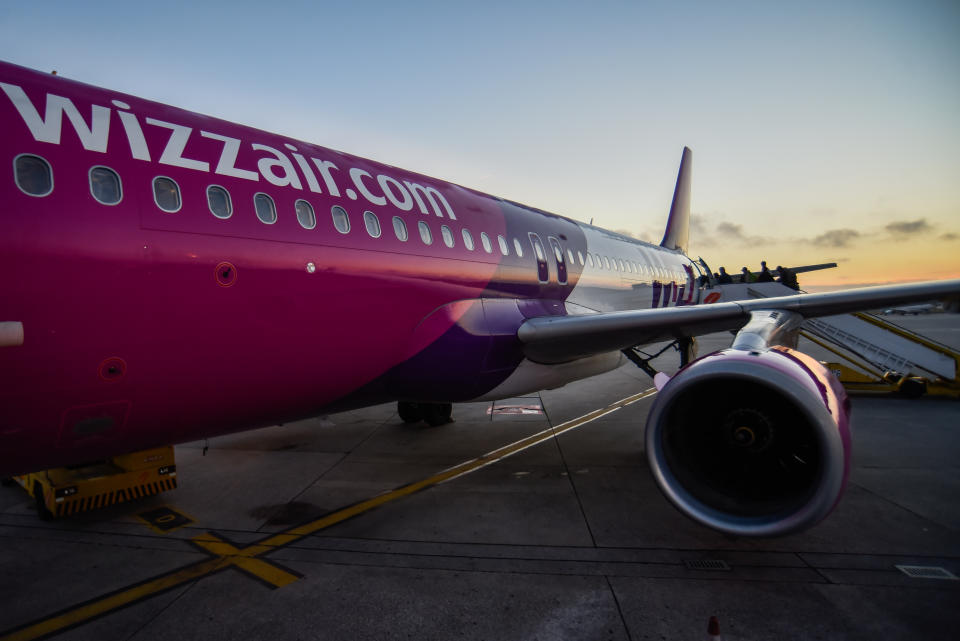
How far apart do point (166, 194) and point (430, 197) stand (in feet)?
11.1

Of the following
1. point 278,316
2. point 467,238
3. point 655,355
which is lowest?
point 655,355

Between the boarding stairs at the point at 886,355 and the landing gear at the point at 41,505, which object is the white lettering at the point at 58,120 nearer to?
the landing gear at the point at 41,505

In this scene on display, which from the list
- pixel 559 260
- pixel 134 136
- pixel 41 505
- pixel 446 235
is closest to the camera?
pixel 134 136

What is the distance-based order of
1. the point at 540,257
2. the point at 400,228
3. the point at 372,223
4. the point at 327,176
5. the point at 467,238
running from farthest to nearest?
the point at 540,257
the point at 467,238
the point at 400,228
the point at 372,223
the point at 327,176

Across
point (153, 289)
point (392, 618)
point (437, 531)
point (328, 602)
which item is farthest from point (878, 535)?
point (153, 289)

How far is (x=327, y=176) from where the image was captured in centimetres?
515

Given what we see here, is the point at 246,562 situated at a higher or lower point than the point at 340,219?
lower

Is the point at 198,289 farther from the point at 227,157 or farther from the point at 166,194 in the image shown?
the point at 227,157

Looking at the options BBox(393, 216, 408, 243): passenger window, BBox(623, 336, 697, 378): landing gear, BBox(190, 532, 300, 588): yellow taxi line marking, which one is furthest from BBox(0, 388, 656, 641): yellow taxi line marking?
BBox(623, 336, 697, 378): landing gear

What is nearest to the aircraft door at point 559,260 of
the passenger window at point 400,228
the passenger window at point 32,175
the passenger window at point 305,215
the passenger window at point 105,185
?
the passenger window at point 400,228

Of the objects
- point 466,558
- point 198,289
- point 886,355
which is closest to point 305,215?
point 198,289

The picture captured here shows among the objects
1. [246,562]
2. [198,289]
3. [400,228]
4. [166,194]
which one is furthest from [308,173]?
[246,562]

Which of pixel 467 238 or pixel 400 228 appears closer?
pixel 400 228

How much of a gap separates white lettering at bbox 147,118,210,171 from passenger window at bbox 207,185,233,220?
0.19 m
